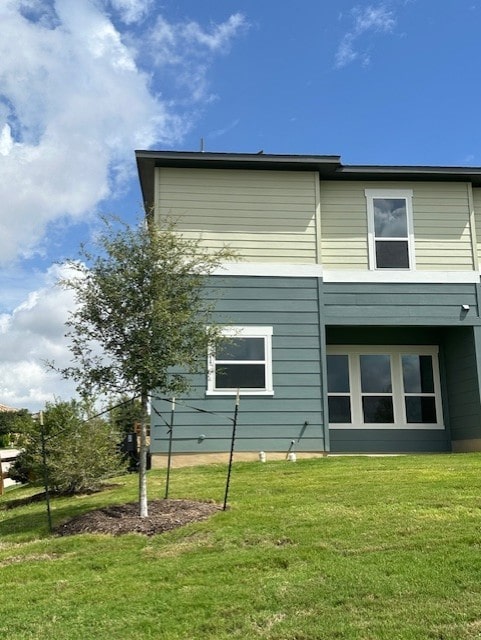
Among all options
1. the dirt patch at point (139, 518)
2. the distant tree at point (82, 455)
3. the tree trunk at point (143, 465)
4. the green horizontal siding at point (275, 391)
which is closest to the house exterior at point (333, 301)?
the green horizontal siding at point (275, 391)

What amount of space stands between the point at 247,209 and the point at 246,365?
3.35 m

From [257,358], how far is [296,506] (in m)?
5.72

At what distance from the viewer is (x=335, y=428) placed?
13977 mm

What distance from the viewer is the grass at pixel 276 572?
4227 mm

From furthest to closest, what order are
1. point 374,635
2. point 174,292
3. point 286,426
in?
point 286,426 < point 174,292 < point 374,635

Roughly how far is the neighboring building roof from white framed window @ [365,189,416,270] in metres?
0.41

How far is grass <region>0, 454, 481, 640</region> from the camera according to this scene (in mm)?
4227

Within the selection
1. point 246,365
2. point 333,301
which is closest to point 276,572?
point 246,365

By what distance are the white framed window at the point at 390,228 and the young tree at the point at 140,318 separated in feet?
22.3

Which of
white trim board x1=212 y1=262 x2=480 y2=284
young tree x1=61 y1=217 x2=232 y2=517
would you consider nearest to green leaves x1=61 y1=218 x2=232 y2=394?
young tree x1=61 y1=217 x2=232 y2=517

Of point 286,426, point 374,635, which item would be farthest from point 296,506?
point 286,426

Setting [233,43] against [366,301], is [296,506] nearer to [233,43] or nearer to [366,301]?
[366,301]

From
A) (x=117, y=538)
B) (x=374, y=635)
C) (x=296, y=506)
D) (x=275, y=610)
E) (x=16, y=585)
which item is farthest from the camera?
(x=296, y=506)

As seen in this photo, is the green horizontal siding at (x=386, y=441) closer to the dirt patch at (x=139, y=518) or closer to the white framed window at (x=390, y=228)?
the white framed window at (x=390, y=228)
